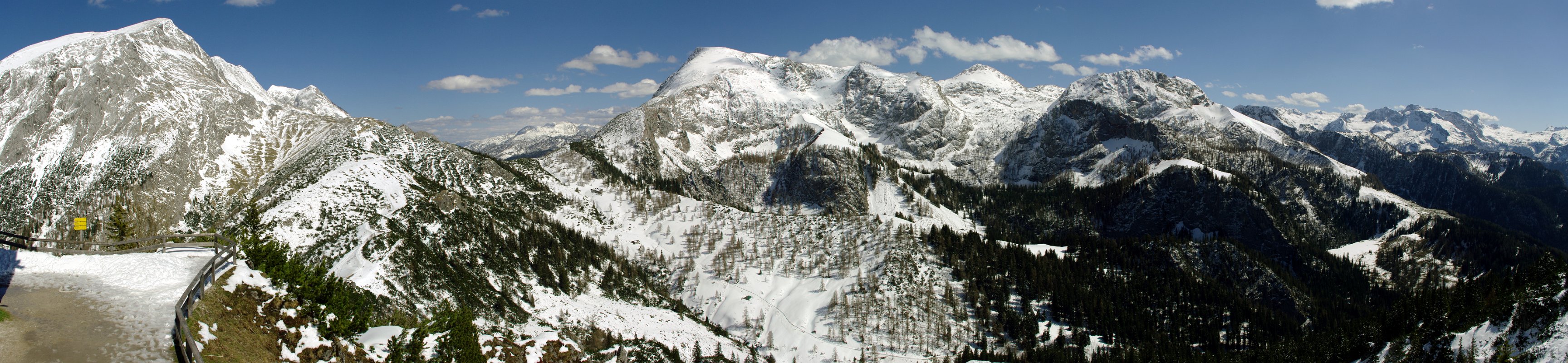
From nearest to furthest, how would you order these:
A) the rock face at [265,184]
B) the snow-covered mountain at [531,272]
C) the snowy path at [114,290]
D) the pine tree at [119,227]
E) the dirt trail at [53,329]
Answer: the dirt trail at [53,329], the snowy path at [114,290], the pine tree at [119,227], the snow-covered mountain at [531,272], the rock face at [265,184]

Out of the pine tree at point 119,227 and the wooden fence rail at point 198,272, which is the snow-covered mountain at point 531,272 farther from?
the pine tree at point 119,227

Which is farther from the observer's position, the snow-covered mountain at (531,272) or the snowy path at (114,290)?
the snow-covered mountain at (531,272)

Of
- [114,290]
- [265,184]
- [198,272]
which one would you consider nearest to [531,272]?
[265,184]

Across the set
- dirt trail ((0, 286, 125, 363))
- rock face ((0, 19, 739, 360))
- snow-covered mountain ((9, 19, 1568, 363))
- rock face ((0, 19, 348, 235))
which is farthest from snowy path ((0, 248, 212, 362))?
rock face ((0, 19, 348, 235))

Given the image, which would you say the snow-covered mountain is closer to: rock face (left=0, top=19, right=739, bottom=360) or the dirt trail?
rock face (left=0, top=19, right=739, bottom=360)

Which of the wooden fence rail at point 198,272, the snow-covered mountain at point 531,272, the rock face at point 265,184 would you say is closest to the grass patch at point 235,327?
the wooden fence rail at point 198,272

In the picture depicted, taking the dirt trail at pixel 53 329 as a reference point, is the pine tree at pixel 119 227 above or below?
above

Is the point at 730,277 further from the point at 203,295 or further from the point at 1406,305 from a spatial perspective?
the point at 203,295
